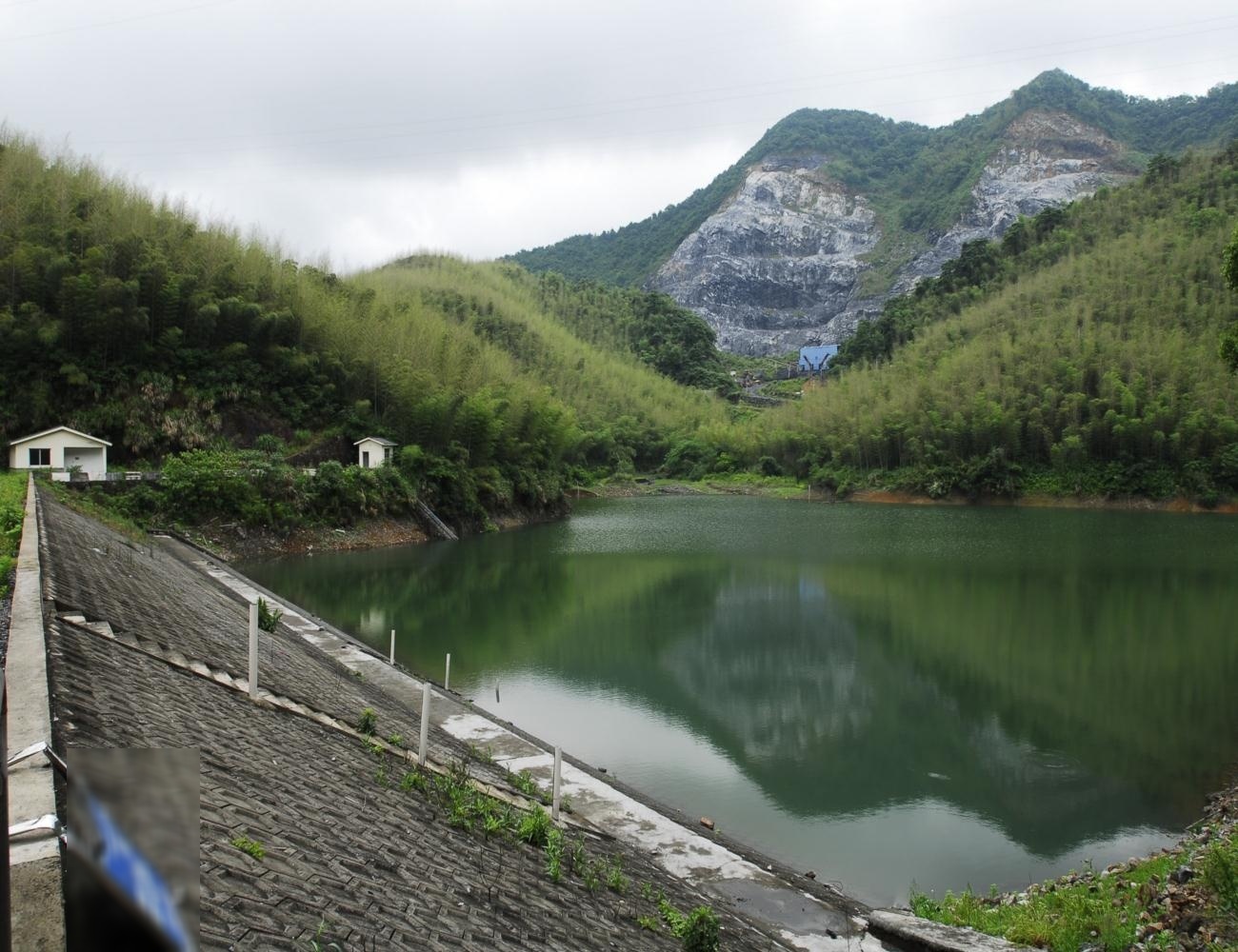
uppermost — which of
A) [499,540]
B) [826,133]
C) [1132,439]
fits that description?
[826,133]

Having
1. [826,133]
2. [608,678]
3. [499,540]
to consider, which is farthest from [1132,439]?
[826,133]

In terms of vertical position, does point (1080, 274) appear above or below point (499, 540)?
above

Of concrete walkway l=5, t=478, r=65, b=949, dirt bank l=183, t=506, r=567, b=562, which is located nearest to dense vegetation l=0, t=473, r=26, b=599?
concrete walkway l=5, t=478, r=65, b=949

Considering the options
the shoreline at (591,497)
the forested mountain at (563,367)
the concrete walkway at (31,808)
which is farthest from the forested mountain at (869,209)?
the concrete walkway at (31,808)

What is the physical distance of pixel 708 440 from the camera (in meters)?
68.8

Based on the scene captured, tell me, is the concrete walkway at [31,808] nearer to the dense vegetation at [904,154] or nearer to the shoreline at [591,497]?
the shoreline at [591,497]

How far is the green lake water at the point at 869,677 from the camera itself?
34.0ft

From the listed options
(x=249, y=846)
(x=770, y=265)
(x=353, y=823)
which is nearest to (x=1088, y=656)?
(x=353, y=823)

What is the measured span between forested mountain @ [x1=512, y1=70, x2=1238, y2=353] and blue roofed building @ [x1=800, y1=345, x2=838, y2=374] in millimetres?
15424

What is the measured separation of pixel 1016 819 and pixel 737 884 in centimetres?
422

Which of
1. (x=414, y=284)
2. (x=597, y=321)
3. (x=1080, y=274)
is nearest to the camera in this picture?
(x=1080, y=274)

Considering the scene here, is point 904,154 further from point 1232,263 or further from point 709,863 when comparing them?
point 709,863

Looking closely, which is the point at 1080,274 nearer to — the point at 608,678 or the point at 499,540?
the point at 499,540

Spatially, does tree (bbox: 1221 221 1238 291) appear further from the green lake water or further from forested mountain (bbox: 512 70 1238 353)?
A: forested mountain (bbox: 512 70 1238 353)
